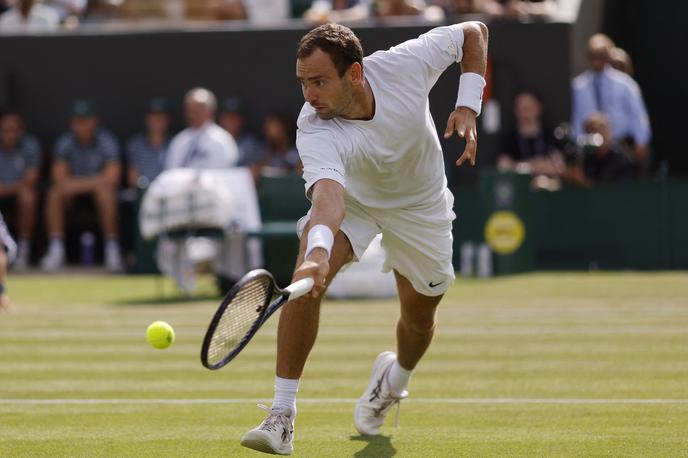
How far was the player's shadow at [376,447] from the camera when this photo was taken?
222 inches

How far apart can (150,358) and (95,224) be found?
8.92m

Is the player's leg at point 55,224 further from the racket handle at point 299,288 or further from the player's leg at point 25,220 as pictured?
the racket handle at point 299,288

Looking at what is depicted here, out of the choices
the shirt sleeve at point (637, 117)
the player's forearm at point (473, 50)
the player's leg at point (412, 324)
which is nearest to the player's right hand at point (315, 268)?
the player's leg at point (412, 324)

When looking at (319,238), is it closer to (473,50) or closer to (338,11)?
(473,50)

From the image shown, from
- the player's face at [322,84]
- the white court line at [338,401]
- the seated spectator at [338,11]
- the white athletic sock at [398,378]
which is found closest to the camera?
the player's face at [322,84]

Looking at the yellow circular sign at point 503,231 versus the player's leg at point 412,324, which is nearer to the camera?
the player's leg at point 412,324

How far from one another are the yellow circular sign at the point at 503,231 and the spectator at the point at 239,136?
3305 mm

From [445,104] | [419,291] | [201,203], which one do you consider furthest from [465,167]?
[419,291]

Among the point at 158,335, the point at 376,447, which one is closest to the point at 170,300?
the point at 158,335

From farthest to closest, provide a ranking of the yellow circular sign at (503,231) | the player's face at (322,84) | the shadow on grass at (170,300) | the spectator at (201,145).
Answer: the yellow circular sign at (503,231) < the spectator at (201,145) < the shadow on grass at (170,300) < the player's face at (322,84)

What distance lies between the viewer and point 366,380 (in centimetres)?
779

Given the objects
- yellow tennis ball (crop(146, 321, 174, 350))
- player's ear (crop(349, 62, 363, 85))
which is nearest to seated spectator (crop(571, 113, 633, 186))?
yellow tennis ball (crop(146, 321, 174, 350))

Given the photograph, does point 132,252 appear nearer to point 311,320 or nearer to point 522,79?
point 522,79

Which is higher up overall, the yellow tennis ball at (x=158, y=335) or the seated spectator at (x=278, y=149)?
the seated spectator at (x=278, y=149)
